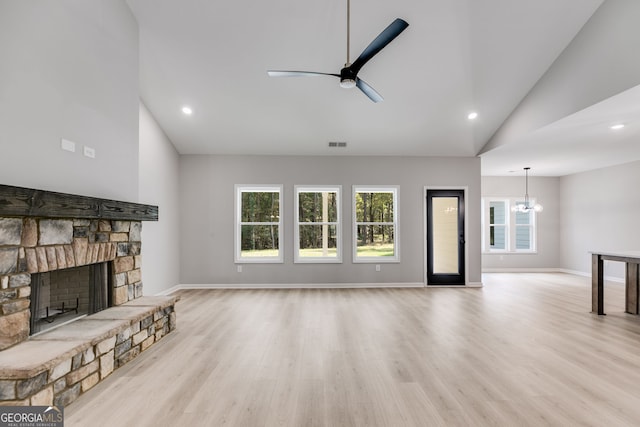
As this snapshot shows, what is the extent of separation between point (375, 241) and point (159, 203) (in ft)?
13.5

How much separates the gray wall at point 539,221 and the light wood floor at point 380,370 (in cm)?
407

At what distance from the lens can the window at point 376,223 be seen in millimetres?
6848

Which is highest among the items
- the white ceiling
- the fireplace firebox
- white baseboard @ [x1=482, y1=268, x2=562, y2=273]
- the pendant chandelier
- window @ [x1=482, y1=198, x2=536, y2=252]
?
the white ceiling

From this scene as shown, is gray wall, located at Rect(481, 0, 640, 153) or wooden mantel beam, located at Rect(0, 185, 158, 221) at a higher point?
gray wall, located at Rect(481, 0, 640, 153)

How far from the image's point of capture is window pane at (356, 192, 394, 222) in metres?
6.92

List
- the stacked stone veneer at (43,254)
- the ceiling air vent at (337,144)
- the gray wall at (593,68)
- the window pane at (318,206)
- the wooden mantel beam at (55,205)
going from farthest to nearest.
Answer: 1. the window pane at (318,206)
2. the ceiling air vent at (337,144)
3. the gray wall at (593,68)
4. the stacked stone veneer at (43,254)
5. the wooden mantel beam at (55,205)

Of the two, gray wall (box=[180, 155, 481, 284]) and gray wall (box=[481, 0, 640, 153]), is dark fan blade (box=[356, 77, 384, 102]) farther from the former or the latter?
gray wall (box=[180, 155, 481, 284])

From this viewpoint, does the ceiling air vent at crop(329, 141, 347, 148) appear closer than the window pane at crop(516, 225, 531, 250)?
Yes

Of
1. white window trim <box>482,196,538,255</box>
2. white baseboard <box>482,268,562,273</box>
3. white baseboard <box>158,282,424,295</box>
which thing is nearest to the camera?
white baseboard <box>158,282,424,295</box>

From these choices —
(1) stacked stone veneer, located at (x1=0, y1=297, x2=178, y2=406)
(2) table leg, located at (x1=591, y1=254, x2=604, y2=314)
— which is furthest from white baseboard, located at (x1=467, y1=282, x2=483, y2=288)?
(1) stacked stone veneer, located at (x1=0, y1=297, x2=178, y2=406)

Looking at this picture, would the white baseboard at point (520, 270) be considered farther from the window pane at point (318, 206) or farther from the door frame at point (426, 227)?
the window pane at point (318, 206)

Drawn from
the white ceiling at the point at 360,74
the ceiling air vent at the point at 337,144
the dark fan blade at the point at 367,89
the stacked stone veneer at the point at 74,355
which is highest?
the white ceiling at the point at 360,74

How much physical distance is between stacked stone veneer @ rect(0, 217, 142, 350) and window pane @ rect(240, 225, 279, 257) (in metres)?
3.14

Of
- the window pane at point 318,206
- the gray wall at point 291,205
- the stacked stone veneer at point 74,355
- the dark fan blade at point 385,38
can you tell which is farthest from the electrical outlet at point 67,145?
the window pane at point 318,206
